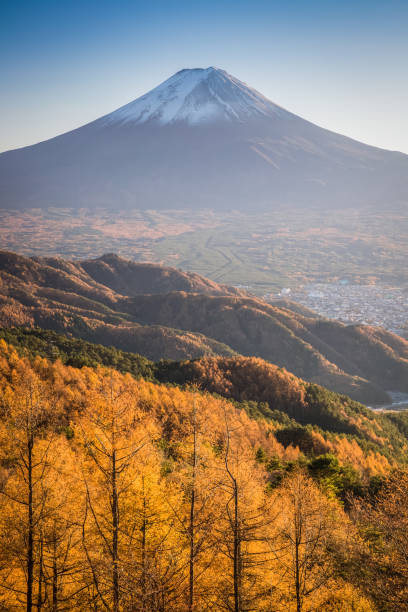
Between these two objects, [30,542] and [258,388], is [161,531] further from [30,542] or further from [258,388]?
[258,388]

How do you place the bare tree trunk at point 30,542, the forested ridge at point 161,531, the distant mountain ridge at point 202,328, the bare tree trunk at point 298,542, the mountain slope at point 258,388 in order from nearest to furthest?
the bare tree trunk at point 30,542
the forested ridge at point 161,531
the bare tree trunk at point 298,542
the mountain slope at point 258,388
the distant mountain ridge at point 202,328

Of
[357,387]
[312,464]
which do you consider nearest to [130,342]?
[357,387]

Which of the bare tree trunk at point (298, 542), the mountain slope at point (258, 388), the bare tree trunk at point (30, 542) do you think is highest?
the bare tree trunk at point (30, 542)

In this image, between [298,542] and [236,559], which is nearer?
[236,559]

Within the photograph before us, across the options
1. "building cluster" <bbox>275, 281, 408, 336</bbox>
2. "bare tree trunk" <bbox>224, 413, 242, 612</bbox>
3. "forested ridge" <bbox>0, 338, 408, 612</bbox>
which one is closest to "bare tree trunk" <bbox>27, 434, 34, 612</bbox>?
"forested ridge" <bbox>0, 338, 408, 612</bbox>

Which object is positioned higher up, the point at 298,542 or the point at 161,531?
the point at 298,542

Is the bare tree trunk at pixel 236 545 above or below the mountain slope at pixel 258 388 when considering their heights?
above

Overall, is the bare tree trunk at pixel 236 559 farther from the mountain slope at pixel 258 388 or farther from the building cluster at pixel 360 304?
the building cluster at pixel 360 304

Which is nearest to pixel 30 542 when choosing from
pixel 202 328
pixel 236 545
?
pixel 236 545

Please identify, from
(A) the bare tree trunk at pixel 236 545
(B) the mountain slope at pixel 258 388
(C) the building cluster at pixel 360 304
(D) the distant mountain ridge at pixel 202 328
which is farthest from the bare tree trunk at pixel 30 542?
(C) the building cluster at pixel 360 304

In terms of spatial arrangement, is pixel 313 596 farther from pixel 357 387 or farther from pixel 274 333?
pixel 274 333
